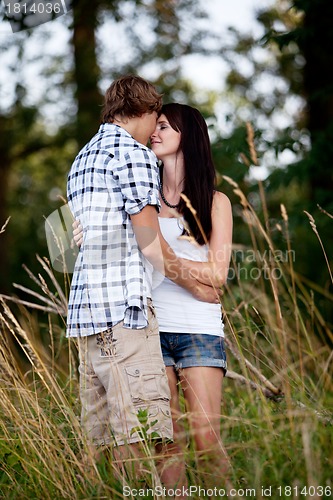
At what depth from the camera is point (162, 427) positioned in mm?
2598

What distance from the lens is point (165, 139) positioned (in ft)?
10.3

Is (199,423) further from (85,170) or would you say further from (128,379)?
(85,170)

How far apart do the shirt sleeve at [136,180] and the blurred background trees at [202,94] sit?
8.93ft

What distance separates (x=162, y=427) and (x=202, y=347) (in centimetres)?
42

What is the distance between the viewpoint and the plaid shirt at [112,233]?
2602 millimetres

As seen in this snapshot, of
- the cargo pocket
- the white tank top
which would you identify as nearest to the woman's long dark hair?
the white tank top

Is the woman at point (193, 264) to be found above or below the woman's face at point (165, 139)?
below

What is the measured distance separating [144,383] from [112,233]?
0.58 metres

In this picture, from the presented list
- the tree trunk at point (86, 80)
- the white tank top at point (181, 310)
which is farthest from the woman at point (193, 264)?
the tree trunk at point (86, 80)

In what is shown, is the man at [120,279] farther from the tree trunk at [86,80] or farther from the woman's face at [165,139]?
the tree trunk at [86,80]

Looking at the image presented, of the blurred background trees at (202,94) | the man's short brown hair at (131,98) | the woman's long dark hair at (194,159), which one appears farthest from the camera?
the blurred background trees at (202,94)

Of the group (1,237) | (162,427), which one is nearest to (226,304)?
(162,427)

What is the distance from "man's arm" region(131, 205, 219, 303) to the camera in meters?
2.59

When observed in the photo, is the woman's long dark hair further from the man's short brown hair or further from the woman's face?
the man's short brown hair
